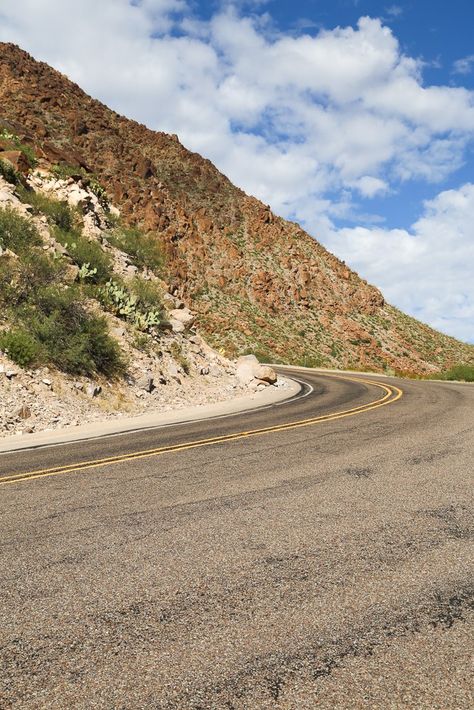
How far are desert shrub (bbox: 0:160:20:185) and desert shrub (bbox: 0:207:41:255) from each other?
495 centimetres

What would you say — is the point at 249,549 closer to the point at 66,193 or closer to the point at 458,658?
the point at 458,658

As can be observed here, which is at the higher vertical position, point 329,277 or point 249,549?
point 329,277

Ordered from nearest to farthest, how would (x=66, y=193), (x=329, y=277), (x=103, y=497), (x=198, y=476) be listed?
(x=103, y=497) → (x=198, y=476) → (x=66, y=193) → (x=329, y=277)

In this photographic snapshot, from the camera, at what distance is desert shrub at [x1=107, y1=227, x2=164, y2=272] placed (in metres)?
26.8

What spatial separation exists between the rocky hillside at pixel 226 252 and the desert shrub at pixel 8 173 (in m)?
25.5

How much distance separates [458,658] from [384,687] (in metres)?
0.60

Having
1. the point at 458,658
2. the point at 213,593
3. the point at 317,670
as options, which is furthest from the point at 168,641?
the point at 458,658

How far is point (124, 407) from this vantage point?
15.9m

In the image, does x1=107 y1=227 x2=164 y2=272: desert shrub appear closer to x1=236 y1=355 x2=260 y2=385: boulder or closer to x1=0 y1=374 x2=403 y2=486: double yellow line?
x1=236 y1=355 x2=260 y2=385: boulder

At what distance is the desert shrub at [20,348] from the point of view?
14547 millimetres

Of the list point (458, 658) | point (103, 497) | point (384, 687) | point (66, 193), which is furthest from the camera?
point (66, 193)

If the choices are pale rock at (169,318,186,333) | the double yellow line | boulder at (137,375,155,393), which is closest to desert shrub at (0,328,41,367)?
boulder at (137,375,155,393)

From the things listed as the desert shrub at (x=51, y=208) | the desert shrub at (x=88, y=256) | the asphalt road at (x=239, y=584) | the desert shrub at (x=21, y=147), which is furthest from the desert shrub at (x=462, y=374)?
the desert shrub at (x=21, y=147)

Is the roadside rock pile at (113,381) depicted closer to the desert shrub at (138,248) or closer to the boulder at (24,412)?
the boulder at (24,412)
